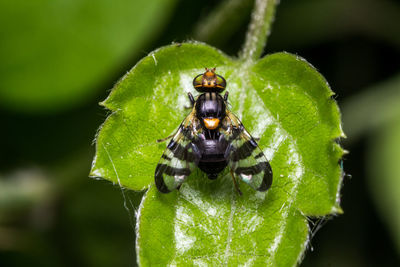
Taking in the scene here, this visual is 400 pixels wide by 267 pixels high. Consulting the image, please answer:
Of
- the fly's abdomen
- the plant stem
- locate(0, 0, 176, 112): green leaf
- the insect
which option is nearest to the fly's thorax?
the insect

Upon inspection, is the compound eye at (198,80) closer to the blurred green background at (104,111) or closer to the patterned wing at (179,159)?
the patterned wing at (179,159)

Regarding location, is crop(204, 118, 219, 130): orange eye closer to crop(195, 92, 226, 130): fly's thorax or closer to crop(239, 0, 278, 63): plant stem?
crop(195, 92, 226, 130): fly's thorax

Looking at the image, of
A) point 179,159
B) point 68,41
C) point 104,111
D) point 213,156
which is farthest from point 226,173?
point 68,41

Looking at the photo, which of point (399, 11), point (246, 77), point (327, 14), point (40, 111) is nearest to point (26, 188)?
point (40, 111)

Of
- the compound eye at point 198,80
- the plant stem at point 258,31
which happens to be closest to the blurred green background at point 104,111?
the plant stem at point 258,31

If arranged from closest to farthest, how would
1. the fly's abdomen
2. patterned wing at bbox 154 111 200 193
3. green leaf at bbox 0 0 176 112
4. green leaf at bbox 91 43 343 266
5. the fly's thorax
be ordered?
1. green leaf at bbox 91 43 343 266
2. patterned wing at bbox 154 111 200 193
3. the fly's abdomen
4. the fly's thorax
5. green leaf at bbox 0 0 176 112

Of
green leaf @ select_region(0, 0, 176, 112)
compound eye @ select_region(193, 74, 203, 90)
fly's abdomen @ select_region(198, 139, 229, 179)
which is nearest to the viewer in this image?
fly's abdomen @ select_region(198, 139, 229, 179)

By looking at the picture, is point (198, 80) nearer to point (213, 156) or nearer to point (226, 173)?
point (213, 156)
